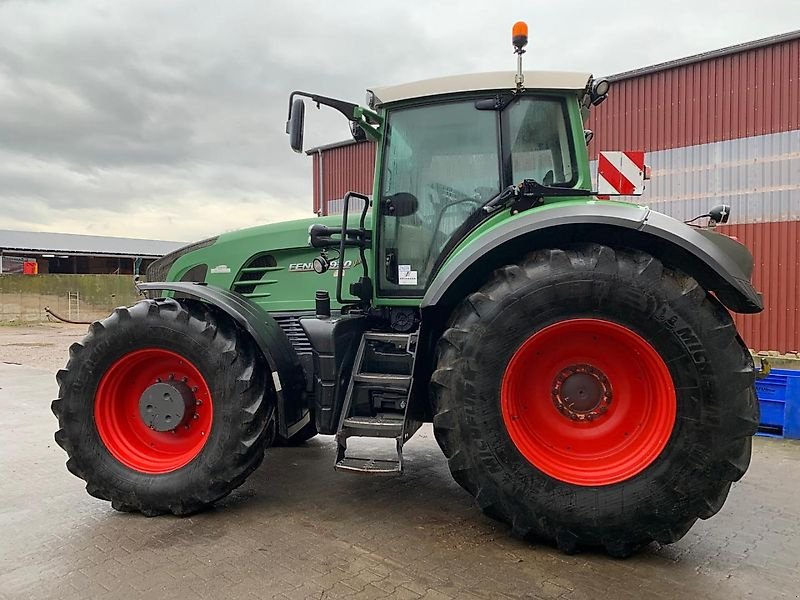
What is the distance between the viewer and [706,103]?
9250 millimetres

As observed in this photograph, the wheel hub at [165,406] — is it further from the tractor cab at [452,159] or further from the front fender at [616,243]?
the front fender at [616,243]

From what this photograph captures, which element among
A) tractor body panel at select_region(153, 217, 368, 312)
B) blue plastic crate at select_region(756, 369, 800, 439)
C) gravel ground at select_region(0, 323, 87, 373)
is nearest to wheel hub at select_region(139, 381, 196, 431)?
tractor body panel at select_region(153, 217, 368, 312)

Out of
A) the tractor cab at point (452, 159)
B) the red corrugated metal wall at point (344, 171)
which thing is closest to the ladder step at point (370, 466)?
the tractor cab at point (452, 159)

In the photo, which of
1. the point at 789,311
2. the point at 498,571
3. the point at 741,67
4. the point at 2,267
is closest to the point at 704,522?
the point at 498,571

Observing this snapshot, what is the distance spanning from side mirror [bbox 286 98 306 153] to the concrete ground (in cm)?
228

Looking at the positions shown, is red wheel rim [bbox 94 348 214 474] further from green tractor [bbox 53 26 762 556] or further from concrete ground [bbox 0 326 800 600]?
concrete ground [bbox 0 326 800 600]

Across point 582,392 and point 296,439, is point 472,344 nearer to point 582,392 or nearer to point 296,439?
point 582,392

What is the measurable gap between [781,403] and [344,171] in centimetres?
1024

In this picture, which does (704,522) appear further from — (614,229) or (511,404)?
(614,229)

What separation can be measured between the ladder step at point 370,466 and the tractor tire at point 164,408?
1.81ft

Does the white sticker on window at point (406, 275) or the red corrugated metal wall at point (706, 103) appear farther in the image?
the red corrugated metal wall at point (706, 103)

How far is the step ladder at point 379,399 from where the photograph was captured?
339cm

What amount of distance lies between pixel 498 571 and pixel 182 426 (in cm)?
212

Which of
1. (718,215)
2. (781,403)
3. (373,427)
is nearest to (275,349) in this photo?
(373,427)
